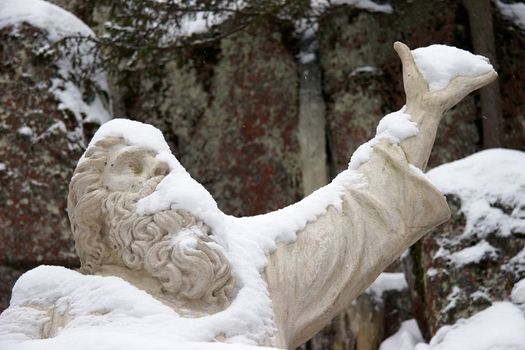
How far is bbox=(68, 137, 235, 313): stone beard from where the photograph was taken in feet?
12.6

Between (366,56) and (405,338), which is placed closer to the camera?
(405,338)

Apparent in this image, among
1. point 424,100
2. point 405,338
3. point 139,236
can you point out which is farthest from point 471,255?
point 139,236

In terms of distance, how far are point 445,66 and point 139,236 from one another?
1.18 m

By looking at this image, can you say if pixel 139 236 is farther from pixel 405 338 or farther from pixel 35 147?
pixel 35 147

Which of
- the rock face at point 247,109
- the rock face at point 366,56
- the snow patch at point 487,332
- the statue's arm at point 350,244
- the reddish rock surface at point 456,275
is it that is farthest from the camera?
the rock face at point 366,56

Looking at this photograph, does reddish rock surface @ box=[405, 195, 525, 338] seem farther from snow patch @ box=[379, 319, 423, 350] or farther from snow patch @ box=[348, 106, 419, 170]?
snow patch @ box=[348, 106, 419, 170]

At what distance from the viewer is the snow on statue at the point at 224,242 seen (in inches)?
149

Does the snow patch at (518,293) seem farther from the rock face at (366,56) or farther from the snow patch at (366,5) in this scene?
the snow patch at (366,5)

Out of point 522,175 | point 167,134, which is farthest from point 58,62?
point 522,175

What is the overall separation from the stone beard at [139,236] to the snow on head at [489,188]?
3.12 metres

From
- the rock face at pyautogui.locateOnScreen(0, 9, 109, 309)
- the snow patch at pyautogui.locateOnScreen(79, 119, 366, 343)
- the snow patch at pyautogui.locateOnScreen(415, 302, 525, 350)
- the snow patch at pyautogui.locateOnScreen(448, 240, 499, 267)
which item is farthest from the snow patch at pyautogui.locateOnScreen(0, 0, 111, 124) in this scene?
the snow patch at pyautogui.locateOnScreen(79, 119, 366, 343)

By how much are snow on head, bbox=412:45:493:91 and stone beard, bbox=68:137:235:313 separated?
0.93 meters

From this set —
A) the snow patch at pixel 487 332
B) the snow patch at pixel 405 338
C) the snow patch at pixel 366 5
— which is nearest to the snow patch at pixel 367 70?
the snow patch at pixel 366 5

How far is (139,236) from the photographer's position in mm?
3928
